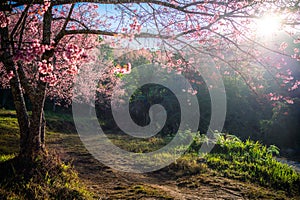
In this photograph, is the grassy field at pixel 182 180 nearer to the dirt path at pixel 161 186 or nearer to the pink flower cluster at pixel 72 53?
the dirt path at pixel 161 186

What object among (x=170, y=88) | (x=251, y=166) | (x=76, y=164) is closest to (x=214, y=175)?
(x=251, y=166)

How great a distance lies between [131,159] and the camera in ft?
22.1

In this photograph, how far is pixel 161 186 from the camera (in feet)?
15.1

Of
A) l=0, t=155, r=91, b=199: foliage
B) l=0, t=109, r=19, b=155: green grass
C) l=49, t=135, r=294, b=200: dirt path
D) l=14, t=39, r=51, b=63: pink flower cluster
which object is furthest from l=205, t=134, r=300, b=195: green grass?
l=0, t=109, r=19, b=155: green grass

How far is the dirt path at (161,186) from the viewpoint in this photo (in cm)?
404

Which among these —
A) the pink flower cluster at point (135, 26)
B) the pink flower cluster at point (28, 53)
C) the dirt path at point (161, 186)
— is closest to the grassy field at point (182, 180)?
the dirt path at point (161, 186)

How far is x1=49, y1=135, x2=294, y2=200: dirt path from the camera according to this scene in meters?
4.04

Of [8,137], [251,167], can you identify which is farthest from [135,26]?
[8,137]

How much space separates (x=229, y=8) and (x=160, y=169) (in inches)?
161

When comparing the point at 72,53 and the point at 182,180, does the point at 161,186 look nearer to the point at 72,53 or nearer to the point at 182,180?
the point at 182,180

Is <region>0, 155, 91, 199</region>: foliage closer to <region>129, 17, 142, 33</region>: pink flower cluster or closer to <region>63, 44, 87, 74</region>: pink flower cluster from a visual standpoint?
<region>63, 44, 87, 74</region>: pink flower cluster

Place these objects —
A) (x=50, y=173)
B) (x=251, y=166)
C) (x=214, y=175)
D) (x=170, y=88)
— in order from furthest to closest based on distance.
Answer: (x=170, y=88) → (x=251, y=166) → (x=214, y=175) → (x=50, y=173)

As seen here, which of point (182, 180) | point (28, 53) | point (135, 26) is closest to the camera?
point (28, 53)

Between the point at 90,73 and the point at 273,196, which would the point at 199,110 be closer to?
the point at 90,73
